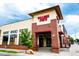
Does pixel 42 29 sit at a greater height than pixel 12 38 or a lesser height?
greater

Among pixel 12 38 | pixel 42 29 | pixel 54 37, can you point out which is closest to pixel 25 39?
pixel 12 38

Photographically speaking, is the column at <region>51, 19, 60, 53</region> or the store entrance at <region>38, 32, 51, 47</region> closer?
the column at <region>51, 19, 60, 53</region>

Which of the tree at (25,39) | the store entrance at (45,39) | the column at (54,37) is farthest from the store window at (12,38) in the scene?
the column at (54,37)

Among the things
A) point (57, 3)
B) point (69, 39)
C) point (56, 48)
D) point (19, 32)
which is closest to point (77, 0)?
point (57, 3)

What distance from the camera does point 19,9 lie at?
3688mm

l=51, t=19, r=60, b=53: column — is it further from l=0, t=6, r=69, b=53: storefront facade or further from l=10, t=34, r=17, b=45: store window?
l=10, t=34, r=17, b=45: store window

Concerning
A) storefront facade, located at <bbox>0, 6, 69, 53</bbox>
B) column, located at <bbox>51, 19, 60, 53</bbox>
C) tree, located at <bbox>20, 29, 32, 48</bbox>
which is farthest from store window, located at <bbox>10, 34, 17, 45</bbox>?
column, located at <bbox>51, 19, 60, 53</bbox>

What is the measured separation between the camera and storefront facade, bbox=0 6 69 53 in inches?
141

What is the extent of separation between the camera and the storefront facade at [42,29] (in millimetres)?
3594

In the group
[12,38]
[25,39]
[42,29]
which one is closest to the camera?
[25,39]

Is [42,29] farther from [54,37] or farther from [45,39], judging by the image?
[54,37]

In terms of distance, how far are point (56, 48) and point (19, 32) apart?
1084 mm

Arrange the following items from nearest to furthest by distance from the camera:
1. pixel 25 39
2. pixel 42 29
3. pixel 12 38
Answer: pixel 25 39
pixel 12 38
pixel 42 29

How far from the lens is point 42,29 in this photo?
3.76 metres
